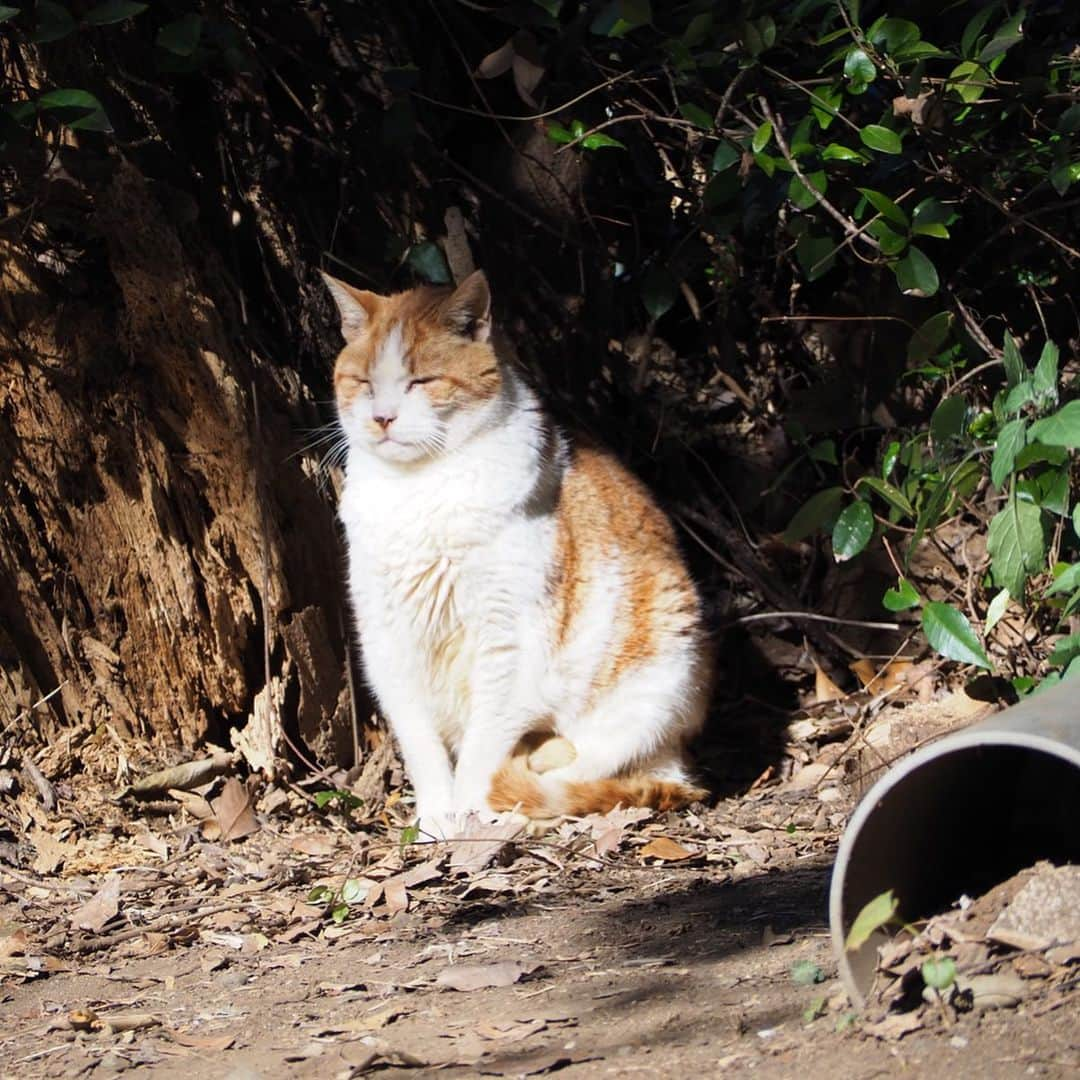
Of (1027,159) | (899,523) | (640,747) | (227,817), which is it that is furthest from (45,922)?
(1027,159)

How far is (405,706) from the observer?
13.5 feet

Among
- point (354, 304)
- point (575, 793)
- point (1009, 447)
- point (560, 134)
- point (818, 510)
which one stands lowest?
point (575, 793)

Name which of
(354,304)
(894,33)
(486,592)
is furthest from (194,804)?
(894,33)

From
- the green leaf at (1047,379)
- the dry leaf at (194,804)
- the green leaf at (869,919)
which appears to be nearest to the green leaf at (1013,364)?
the green leaf at (1047,379)

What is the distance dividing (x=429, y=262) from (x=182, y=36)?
117cm

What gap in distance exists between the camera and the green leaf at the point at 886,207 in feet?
11.5

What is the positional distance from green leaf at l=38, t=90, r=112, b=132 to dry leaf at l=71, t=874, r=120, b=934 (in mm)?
2029

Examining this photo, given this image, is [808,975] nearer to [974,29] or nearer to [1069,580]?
[1069,580]

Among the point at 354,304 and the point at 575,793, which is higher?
the point at 354,304

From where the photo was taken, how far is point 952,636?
11.7 feet

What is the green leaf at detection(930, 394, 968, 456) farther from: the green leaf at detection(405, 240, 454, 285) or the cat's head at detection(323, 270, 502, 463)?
the green leaf at detection(405, 240, 454, 285)

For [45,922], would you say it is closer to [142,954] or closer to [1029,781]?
[142,954]

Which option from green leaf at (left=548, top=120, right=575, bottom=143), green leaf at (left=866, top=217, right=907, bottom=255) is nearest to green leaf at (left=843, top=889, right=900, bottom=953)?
green leaf at (left=866, top=217, right=907, bottom=255)

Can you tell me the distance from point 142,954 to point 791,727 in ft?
7.84
